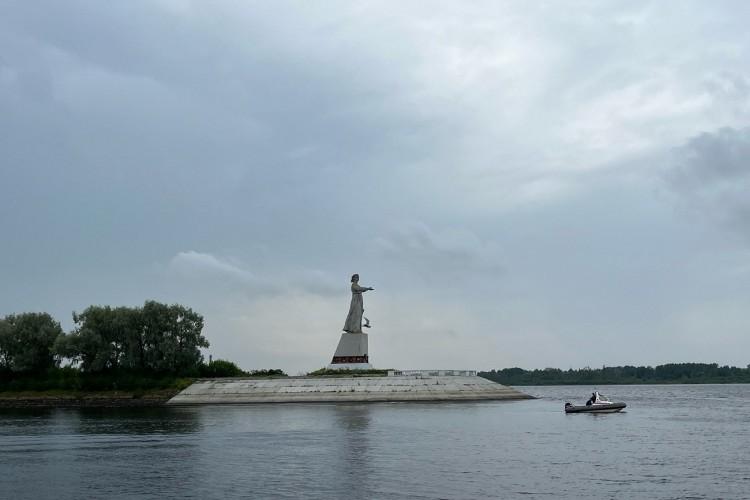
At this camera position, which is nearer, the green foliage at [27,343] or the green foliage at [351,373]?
the green foliage at [351,373]

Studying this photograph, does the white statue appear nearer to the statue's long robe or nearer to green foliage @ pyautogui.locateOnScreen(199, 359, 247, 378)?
the statue's long robe

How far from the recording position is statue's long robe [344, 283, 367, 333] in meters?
110

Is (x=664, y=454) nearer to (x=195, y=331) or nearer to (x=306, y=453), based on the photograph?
(x=306, y=453)

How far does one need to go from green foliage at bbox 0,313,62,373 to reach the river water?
56.0m

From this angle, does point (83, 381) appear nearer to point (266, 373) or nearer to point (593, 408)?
point (266, 373)

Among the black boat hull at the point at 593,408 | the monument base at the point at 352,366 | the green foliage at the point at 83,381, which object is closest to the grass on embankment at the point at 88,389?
the green foliage at the point at 83,381

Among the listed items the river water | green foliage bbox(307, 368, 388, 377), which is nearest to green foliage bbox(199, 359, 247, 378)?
green foliage bbox(307, 368, 388, 377)

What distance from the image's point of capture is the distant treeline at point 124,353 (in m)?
119

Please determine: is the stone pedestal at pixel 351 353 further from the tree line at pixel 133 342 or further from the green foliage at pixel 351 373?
the tree line at pixel 133 342

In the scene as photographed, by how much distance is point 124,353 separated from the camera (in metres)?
122

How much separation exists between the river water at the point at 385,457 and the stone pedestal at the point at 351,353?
110 ft

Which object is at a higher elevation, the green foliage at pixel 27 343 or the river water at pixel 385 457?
the green foliage at pixel 27 343

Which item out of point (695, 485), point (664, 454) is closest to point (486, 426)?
point (664, 454)

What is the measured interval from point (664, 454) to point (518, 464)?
983 cm
